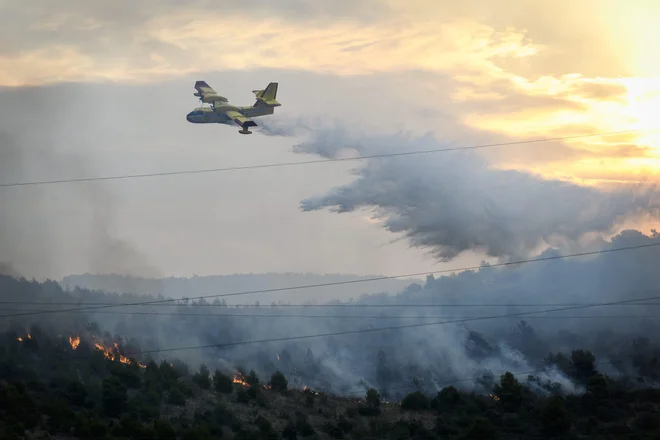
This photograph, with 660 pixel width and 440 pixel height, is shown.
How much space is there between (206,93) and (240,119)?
23334 millimetres

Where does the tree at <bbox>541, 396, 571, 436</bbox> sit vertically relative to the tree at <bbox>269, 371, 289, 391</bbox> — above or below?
below

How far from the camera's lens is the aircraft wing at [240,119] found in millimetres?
125312

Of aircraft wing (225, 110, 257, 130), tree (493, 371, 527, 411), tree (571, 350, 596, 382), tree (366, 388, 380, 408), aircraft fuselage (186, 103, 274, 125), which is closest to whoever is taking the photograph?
aircraft wing (225, 110, 257, 130)

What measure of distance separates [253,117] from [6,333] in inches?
2820

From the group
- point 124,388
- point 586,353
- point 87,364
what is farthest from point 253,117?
point 586,353

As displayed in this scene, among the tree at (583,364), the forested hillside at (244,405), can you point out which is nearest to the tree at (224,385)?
the forested hillside at (244,405)

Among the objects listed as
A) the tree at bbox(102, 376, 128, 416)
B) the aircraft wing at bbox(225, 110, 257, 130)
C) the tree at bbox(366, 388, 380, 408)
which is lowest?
the tree at bbox(366, 388, 380, 408)

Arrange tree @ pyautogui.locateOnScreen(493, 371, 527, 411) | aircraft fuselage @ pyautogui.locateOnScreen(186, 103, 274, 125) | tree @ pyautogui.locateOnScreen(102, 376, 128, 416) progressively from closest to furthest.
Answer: tree @ pyautogui.locateOnScreen(102, 376, 128, 416) < aircraft fuselage @ pyautogui.locateOnScreen(186, 103, 274, 125) < tree @ pyautogui.locateOnScreen(493, 371, 527, 411)

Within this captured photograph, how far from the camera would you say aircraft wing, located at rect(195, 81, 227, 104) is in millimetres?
140750

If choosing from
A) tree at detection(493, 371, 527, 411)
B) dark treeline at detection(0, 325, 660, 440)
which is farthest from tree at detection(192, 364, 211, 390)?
tree at detection(493, 371, 527, 411)

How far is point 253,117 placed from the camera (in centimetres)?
13712

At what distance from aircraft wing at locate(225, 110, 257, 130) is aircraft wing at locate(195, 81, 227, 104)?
20.6 ft

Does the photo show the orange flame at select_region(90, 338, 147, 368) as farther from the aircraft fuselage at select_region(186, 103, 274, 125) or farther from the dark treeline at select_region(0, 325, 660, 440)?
the aircraft fuselage at select_region(186, 103, 274, 125)

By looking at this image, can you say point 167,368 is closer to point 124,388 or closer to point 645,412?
point 124,388
